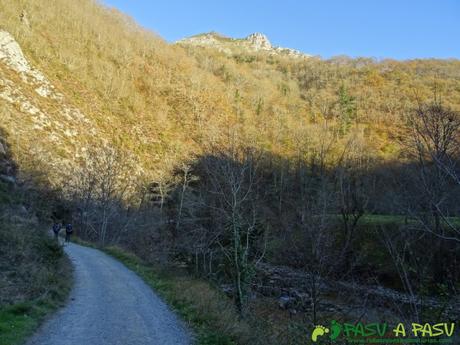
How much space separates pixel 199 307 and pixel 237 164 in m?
5.83

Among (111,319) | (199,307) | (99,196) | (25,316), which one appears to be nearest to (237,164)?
(199,307)

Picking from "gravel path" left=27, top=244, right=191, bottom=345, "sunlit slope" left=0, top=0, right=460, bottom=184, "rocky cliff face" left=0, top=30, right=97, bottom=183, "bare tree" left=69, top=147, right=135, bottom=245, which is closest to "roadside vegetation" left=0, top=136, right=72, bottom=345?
"gravel path" left=27, top=244, right=191, bottom=345

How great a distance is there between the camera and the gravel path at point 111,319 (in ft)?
24.4

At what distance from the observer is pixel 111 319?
8.88 m

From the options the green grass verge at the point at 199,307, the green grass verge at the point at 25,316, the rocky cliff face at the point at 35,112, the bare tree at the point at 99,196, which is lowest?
the green grass verge at the point at 199,307

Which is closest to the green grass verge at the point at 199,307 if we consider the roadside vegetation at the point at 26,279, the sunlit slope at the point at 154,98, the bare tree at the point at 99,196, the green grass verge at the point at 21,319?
the roadside vegetation at the point at 26,279

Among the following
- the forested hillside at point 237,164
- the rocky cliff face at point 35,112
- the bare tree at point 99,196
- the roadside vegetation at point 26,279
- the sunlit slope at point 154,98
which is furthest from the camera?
the sunlit slope at point 154,98

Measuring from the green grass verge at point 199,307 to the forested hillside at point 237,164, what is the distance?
43.0 inches

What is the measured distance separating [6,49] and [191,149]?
92.8 ft

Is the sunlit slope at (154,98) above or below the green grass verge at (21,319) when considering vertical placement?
above

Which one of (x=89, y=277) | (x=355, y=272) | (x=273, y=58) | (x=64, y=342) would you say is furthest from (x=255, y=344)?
(x=273, y=58)

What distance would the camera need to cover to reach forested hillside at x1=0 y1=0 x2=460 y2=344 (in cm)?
1135

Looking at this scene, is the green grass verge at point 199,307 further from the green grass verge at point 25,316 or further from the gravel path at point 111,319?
the green grass verge at point 25,316

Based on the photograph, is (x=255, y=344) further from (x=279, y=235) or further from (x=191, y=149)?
(x=191, y=149)
